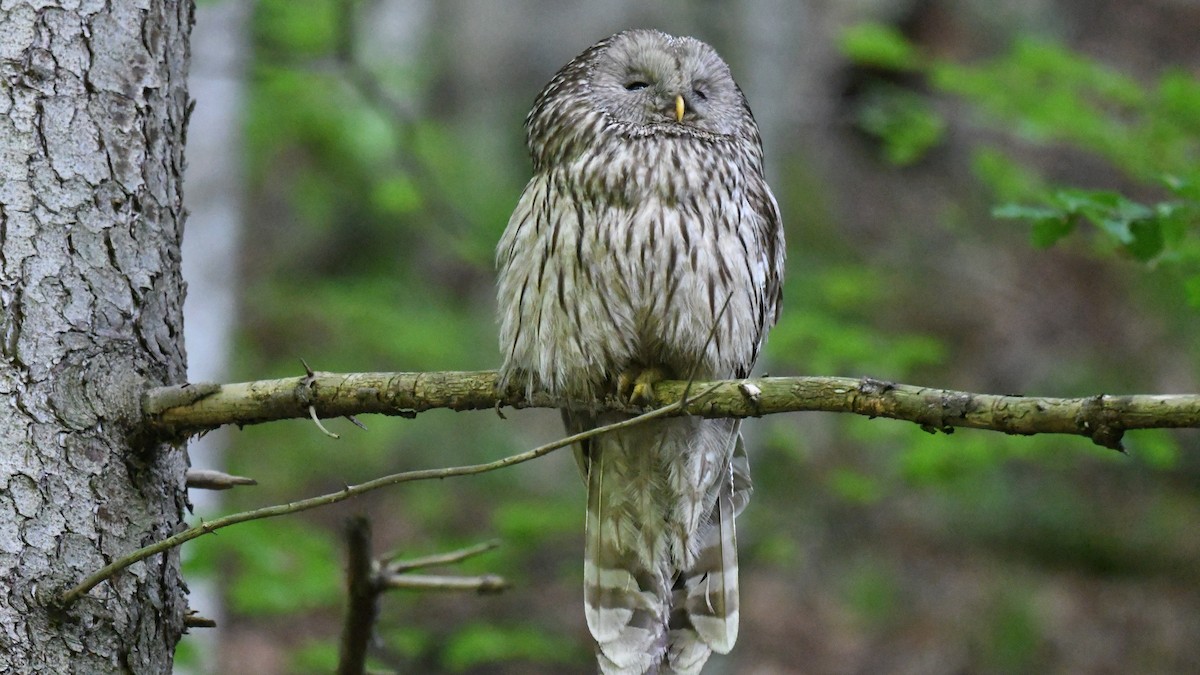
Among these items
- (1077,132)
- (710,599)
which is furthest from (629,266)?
(1077,132)

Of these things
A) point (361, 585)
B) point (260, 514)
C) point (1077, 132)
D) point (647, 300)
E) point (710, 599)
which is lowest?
point (710, 599)

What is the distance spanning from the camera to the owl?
3193 millimetres

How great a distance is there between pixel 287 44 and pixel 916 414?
5491 mm

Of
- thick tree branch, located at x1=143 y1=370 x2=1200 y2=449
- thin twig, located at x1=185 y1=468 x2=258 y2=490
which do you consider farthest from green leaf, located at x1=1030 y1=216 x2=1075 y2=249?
thin twig, located at x1=185 y1=468 x2=258 y2=490

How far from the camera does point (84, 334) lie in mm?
2354

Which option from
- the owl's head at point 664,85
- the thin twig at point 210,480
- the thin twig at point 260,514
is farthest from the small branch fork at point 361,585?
the owl's head at point 664,85

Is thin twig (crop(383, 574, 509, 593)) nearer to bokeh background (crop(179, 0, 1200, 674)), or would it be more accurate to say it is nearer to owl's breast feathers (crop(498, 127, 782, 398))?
owl's breast feathers (crop(498, 127, 782, 398))

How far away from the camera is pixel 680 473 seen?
11.5 feet

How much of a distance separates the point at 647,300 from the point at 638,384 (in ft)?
0.75

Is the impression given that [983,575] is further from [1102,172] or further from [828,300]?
[1102,172]

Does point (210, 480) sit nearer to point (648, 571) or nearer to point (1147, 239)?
point (648, 571)

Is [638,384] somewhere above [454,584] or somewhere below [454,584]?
above

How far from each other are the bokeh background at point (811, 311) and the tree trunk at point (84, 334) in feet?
5.39

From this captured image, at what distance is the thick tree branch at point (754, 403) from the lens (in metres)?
1.85
